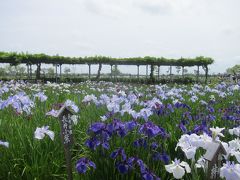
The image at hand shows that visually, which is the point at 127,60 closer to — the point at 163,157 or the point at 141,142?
the point at 141,142

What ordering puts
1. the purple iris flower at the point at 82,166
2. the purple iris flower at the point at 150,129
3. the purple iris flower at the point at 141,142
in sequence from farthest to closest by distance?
the purple iris flower at the point at 141,142 < the purple iris flower at the point at 150,129 < the purple iris flower at the point at 82,166

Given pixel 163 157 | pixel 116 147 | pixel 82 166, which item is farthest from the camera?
pixel 116 147

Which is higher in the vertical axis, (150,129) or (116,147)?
(150,129)

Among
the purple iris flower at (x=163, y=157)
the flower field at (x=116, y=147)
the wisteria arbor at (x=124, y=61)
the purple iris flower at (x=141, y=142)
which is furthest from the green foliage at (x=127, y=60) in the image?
the purple iris flower at (x=163, y=157)

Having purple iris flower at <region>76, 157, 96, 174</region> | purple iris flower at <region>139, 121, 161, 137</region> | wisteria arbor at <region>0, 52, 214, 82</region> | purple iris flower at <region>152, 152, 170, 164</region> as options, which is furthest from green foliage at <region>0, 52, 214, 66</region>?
purple iris flower at <region>76, 157, 96, 174</region>

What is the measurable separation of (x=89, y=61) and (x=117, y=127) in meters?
38.1

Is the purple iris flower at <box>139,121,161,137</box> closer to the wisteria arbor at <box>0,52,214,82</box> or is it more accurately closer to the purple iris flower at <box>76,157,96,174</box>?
the purple iris flower at <box>76,157,96,174</box>

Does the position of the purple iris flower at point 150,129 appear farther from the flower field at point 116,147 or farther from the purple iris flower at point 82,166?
the purple iris flower at point 82,166

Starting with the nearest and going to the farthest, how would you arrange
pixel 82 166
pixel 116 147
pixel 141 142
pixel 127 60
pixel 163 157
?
pixel 82 166 → pixel 163 157 → pixel 141 142 → pixel 116 147 → pixel 127 60

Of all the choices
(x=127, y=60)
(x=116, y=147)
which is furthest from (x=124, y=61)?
(x=116, y=147)

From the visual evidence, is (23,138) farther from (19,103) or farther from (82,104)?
(82,104)

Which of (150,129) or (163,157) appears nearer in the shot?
(163,157)

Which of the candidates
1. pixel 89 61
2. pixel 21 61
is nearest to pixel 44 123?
pixel 21 61

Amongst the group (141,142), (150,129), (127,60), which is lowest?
(141,142)
